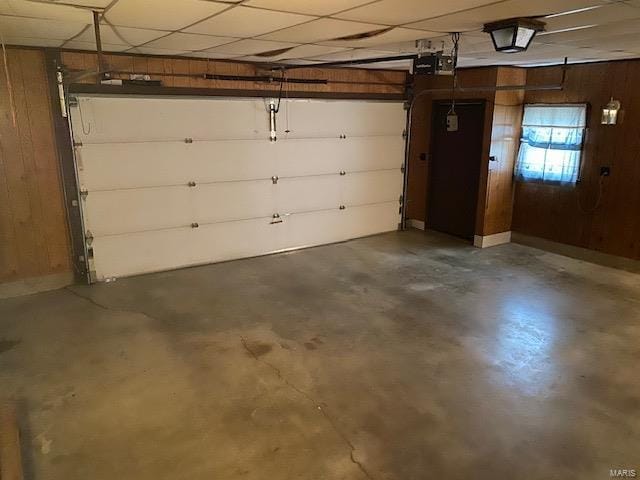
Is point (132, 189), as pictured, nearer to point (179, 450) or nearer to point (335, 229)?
point (335, 229)

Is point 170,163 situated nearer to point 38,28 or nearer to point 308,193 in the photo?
point 308,193

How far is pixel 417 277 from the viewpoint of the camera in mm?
5242

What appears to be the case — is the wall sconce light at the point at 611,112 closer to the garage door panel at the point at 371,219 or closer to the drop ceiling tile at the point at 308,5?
the garage door panel at the point at 371,219

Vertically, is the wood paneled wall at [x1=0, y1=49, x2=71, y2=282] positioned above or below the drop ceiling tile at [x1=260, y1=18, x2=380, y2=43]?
below

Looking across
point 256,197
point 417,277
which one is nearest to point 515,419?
point 417,277

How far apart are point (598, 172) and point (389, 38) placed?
3.42 metres

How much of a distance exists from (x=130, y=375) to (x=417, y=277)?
10.4 feet

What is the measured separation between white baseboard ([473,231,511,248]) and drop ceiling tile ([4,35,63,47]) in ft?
17.2

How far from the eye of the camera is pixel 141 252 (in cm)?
523

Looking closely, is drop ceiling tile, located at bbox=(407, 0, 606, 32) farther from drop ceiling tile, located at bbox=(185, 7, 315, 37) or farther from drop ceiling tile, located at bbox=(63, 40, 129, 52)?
drop ceiling tile, located at bbox=(63, 40, 129, 52)

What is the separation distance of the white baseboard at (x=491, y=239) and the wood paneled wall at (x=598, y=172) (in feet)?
1.80

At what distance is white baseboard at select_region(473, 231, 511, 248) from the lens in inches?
250

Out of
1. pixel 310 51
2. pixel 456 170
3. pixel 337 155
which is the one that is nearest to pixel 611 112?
pixel 456 170

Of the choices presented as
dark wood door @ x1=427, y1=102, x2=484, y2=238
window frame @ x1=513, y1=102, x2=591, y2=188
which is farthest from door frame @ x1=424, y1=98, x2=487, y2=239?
window frame @ x1=513, y1=102, x2=591, y2=188
